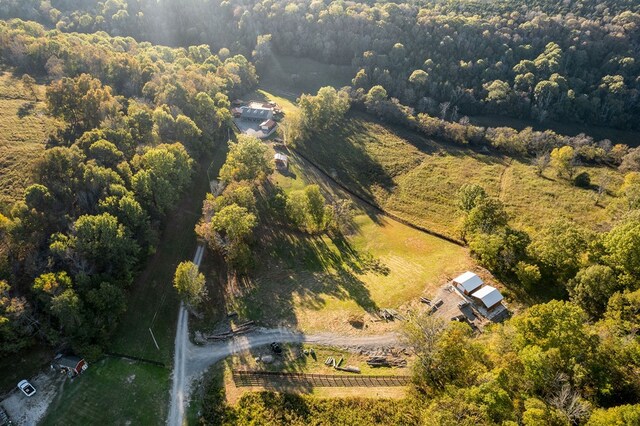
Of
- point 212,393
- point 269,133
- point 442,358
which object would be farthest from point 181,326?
point 269,133

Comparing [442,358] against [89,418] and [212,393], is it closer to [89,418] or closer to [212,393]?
[212,393]

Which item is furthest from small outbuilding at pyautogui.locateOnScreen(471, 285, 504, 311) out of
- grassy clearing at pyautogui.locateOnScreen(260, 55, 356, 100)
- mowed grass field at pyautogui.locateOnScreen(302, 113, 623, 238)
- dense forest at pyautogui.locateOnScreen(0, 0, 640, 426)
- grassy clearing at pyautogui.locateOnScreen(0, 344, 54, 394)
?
grassy clearing at pyautogui.locateOnScreen(260, 55, 356, 100)

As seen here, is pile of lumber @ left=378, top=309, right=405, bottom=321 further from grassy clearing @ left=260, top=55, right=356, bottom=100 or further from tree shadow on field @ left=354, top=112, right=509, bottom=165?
grassy clearing @ left=260, top=55, right=356, bottom=100

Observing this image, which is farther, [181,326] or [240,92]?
[240,92]

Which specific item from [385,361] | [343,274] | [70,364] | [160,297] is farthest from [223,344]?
[343,274]

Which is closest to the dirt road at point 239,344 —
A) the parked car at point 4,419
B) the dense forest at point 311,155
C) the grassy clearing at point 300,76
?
the dense forest at point 311,155

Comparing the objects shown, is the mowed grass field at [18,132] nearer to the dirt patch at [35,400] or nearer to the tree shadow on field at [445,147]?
the dirt patch at [35,400]
